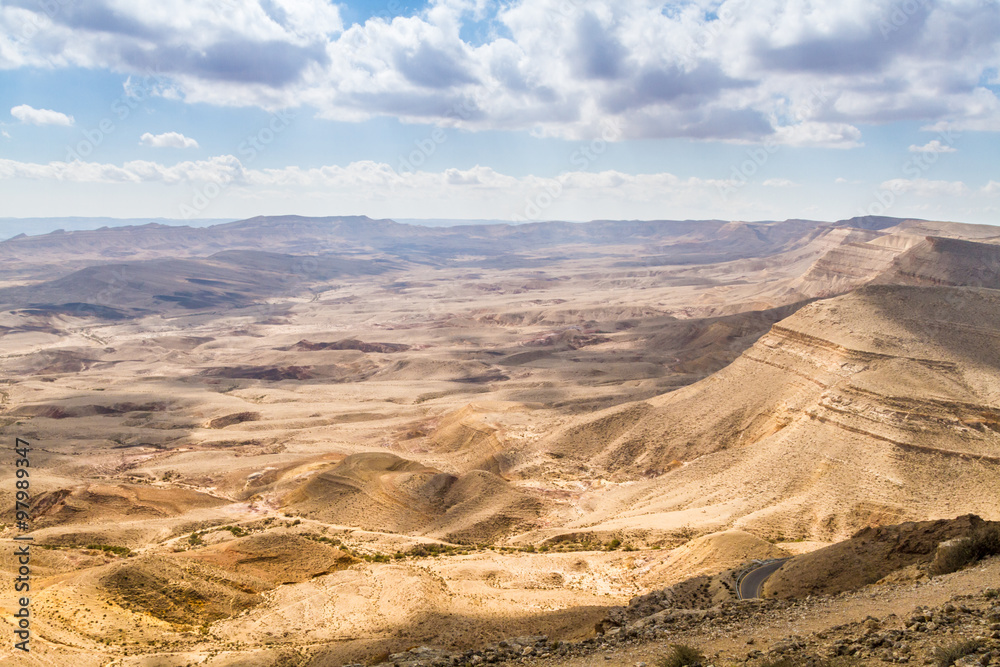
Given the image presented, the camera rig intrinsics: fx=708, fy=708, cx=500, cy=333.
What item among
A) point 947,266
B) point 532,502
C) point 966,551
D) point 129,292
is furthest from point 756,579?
point 129,292

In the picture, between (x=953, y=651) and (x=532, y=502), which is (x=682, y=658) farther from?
Result: (x=532, y=502)

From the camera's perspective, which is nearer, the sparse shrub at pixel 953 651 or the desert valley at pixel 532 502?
the sparse shrub at pixel 953 651

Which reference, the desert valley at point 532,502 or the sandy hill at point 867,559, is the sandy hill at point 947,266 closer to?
the desert valley at point 532,502

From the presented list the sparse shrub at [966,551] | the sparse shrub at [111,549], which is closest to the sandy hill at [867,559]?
the sparse shrub at [966,551]

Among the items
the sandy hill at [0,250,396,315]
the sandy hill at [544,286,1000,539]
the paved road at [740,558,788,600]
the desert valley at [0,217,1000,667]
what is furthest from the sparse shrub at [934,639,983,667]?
the sandy hill at [0,250,396,315]

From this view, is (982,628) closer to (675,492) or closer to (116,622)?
(116,622)

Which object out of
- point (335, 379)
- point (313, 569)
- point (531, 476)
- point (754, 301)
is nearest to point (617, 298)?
point (754, 301)
